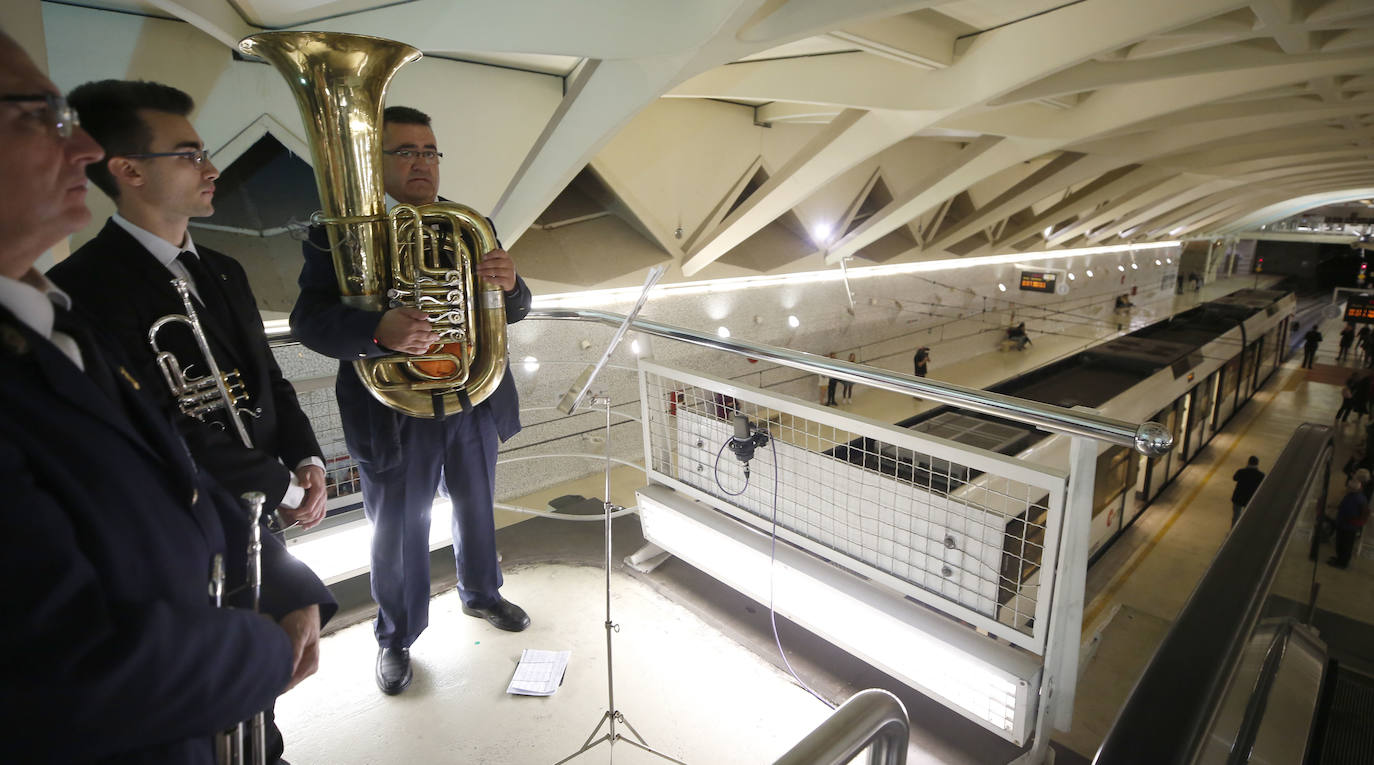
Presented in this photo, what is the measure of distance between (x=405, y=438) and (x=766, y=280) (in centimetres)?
748

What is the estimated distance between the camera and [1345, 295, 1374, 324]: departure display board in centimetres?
1441

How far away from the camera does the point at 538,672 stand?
2492mm

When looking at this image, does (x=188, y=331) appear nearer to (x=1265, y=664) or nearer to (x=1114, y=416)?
(x=1265, y=664)

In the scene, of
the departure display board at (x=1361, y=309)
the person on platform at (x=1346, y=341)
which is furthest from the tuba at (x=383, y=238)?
the person on platform at (x=1346, y=341)

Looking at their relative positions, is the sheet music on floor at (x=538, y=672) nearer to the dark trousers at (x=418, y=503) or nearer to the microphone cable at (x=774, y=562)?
the dark trousers at (x=418, y=503)

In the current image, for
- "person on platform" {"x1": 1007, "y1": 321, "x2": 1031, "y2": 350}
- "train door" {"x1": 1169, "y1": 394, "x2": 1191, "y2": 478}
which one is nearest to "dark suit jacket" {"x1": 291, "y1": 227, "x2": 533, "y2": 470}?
"train door" {"x1": 1169, "y1": 394, "x2": 1191, "y2": 478}

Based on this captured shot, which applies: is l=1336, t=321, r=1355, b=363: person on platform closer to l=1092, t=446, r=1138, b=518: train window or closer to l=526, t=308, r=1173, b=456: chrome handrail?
l=1092, t=446, r=1138, b=518: train window

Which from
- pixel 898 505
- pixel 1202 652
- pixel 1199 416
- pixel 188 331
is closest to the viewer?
pixel 1202 652

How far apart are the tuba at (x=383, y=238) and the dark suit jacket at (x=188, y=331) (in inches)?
13.3

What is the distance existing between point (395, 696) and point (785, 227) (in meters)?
8.39

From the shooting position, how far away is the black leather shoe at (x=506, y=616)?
8.98 ft

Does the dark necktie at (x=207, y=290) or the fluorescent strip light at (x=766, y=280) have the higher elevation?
the dark necktie at (x=207, y=290)

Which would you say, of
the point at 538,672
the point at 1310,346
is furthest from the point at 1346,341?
the point at 538,672

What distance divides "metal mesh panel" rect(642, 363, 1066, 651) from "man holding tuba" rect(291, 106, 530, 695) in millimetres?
1000
